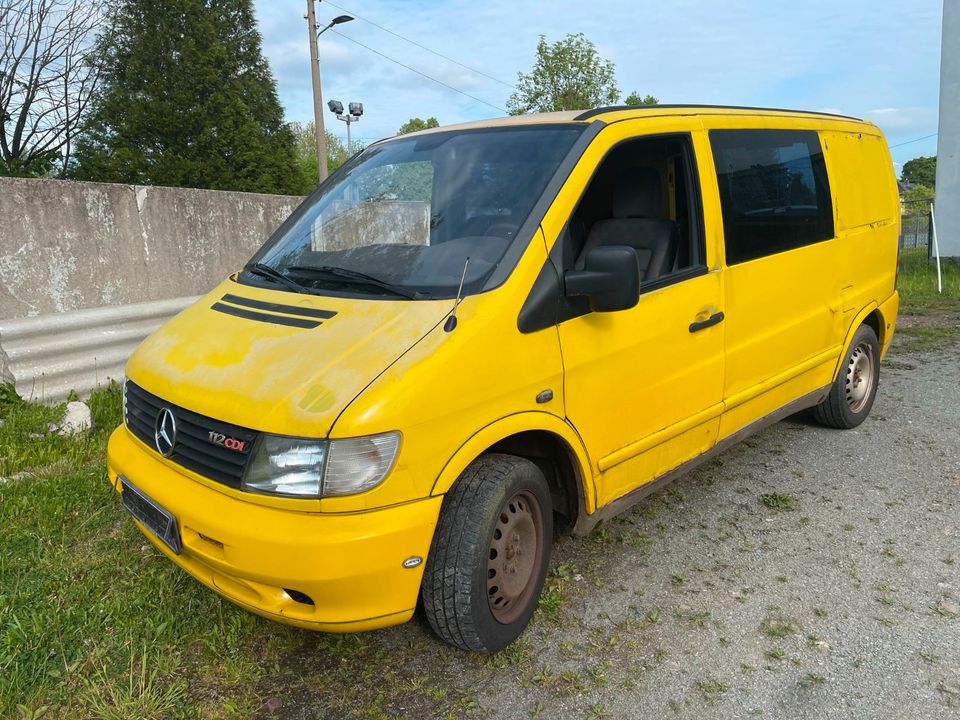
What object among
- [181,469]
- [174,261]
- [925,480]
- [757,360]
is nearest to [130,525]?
[181,469]

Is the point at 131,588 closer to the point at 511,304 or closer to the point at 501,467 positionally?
the point at 501,467

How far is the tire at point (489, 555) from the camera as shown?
8.01ft

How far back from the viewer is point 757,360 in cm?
367

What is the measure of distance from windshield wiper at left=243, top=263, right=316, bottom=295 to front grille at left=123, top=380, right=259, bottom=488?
684 millimetres

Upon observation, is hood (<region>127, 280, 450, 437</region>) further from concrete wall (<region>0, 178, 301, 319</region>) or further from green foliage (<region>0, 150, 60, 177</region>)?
green foliage (<region>0, 150, 60, 177</region>)

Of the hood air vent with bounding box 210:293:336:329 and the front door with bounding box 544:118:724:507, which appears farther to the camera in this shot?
the front door with bounding box 544:118:724:507

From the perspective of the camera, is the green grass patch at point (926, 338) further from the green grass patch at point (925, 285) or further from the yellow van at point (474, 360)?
the yellow van at point (474, 360)

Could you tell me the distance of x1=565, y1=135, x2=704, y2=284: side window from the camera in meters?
3.26

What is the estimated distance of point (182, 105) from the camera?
15.1m

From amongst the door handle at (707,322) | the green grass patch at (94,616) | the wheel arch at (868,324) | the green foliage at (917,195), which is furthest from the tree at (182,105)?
the green foliage at (917,195)

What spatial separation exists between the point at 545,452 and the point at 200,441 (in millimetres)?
1314

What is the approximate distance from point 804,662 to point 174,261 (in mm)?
5211

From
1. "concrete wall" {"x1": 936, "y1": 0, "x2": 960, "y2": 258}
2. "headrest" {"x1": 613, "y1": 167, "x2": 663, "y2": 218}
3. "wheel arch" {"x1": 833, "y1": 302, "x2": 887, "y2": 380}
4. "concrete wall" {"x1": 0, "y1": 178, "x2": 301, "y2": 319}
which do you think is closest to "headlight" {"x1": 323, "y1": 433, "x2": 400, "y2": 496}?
"headrest" {"x1": 613, "y1": 167, "x2": 663, "y2": 218}

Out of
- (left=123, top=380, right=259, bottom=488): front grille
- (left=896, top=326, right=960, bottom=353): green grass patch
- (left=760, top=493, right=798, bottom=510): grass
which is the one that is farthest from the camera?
(left=896, top=326, right=960, bottom=353): green grass patch
